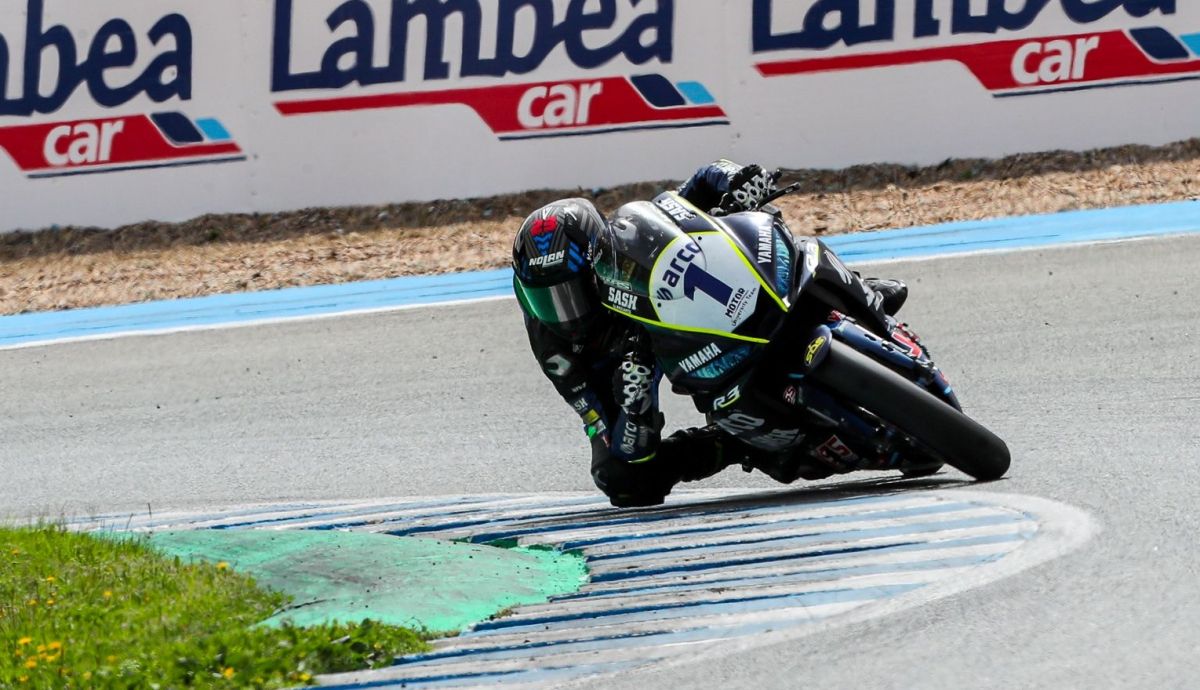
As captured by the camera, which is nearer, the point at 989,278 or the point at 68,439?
the point at 68,439

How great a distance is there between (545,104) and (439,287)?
188 centimetres

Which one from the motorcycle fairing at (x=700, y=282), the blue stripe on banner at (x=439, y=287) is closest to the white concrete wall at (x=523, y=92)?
the blue stripe on banner at (x=439, y=287)

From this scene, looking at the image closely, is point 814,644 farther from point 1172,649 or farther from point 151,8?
point 151,8

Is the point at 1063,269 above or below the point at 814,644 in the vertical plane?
below

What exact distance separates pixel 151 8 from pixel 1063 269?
6968mm

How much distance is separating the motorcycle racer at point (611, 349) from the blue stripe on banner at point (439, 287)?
419 cm

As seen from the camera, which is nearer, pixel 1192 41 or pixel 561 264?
pixel 561 264

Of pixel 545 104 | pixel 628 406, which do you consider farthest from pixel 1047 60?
pixel 628 406

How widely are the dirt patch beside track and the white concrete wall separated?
14cm

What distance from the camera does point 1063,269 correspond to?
8828 mm

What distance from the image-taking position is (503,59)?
11.7m

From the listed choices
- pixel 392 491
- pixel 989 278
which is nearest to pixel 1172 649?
pixel 392 491

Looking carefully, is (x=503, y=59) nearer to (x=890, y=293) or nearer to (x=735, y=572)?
(x=890, y=293)

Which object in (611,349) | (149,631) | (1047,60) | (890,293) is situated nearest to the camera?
(149,631)
